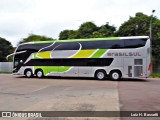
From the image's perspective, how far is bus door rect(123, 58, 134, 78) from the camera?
80.4 ft

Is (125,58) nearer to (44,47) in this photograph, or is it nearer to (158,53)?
(44,47)

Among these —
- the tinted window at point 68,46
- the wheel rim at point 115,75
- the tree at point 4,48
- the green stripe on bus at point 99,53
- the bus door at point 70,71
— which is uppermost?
the tree at point 4,48

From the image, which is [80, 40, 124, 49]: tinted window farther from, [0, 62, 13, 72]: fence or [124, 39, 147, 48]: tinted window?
[0, 62, 13, 72]: fence

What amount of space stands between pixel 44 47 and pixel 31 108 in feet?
61.3

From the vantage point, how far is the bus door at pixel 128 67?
24.5 metres

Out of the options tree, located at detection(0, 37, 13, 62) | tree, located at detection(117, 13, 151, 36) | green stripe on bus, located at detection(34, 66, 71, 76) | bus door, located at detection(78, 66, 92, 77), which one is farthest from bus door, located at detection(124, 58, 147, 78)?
tree, located at detection(0, 37, 13, 62)

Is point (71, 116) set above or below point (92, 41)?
below

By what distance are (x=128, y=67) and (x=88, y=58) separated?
386 cm

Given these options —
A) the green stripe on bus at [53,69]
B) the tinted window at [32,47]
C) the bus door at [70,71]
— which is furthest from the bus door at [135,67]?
the tinted window at [32,47]

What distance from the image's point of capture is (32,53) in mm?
28984

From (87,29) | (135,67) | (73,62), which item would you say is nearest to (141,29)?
(87,29)

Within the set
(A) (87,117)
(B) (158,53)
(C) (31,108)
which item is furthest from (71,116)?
(B) (158,53)

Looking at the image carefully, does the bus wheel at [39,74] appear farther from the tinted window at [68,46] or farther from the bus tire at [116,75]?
the bus tire at [116,75]

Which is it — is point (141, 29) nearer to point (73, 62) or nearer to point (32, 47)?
point (73, 62)
